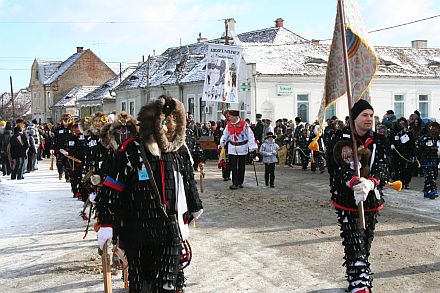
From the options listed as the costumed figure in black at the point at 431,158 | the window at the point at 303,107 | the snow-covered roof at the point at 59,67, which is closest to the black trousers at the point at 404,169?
the costumed figure in black at the point at 431,158

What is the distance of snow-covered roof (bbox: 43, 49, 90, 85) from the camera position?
264 ft

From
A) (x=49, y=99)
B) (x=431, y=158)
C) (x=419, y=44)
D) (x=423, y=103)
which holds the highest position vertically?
(x=419, y=44)

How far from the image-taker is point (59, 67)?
84312mm

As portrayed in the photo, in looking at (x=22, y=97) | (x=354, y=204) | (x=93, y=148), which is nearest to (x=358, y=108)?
(x=354, y=204)

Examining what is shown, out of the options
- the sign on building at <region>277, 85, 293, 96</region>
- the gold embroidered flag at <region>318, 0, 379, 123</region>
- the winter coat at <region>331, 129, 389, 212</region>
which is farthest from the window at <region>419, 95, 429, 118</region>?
the winter coat at <region>331, 129, 389, 212</region>

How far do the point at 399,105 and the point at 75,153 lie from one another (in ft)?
99.5

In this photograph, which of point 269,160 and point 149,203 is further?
point 269,160

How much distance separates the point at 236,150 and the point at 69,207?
4.58 meters

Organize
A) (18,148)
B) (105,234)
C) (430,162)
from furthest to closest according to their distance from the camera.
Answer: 1. (18,148)
2. (430,162)
3. (105,234)

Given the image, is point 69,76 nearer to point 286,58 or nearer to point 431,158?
point 286,58

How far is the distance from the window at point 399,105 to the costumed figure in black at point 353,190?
34549 mm

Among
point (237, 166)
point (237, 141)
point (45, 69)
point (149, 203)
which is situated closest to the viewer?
point (149, 203)

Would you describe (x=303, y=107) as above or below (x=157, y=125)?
above

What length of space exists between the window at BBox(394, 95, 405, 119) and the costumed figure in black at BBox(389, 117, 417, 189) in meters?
23.7
